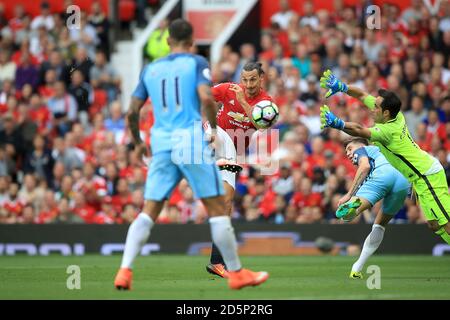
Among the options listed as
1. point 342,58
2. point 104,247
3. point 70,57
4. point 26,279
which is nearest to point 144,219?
point 26,279

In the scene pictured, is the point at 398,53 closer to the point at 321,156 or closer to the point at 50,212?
the point at 321,156

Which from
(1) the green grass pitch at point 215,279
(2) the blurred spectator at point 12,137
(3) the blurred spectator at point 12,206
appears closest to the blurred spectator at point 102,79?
(2) the blurred spectator at point 12,137

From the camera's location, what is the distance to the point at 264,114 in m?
13.0

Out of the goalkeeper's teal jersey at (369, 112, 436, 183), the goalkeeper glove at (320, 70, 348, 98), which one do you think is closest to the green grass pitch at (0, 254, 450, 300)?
the goalkeeper's teal jersey at (369, 112, 436, 183)

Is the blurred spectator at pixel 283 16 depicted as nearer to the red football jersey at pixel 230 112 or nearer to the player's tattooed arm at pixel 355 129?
the red football jersey at pixel 230 112

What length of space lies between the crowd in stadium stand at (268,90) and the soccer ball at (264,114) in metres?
7.46

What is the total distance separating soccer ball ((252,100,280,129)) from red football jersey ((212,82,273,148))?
567 millimetres

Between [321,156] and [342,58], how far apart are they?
2578 mm

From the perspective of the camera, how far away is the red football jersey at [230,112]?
45.1 ft

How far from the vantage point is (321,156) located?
21.4m

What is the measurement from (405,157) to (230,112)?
2.46 m

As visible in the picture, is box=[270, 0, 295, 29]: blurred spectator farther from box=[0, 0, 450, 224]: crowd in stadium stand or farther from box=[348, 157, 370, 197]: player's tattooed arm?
box=[348, 157, 370, 197]: player's tattooed arm

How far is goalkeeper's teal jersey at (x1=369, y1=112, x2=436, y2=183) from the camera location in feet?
42.8

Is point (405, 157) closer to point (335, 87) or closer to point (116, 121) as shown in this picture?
point (335, 87)
